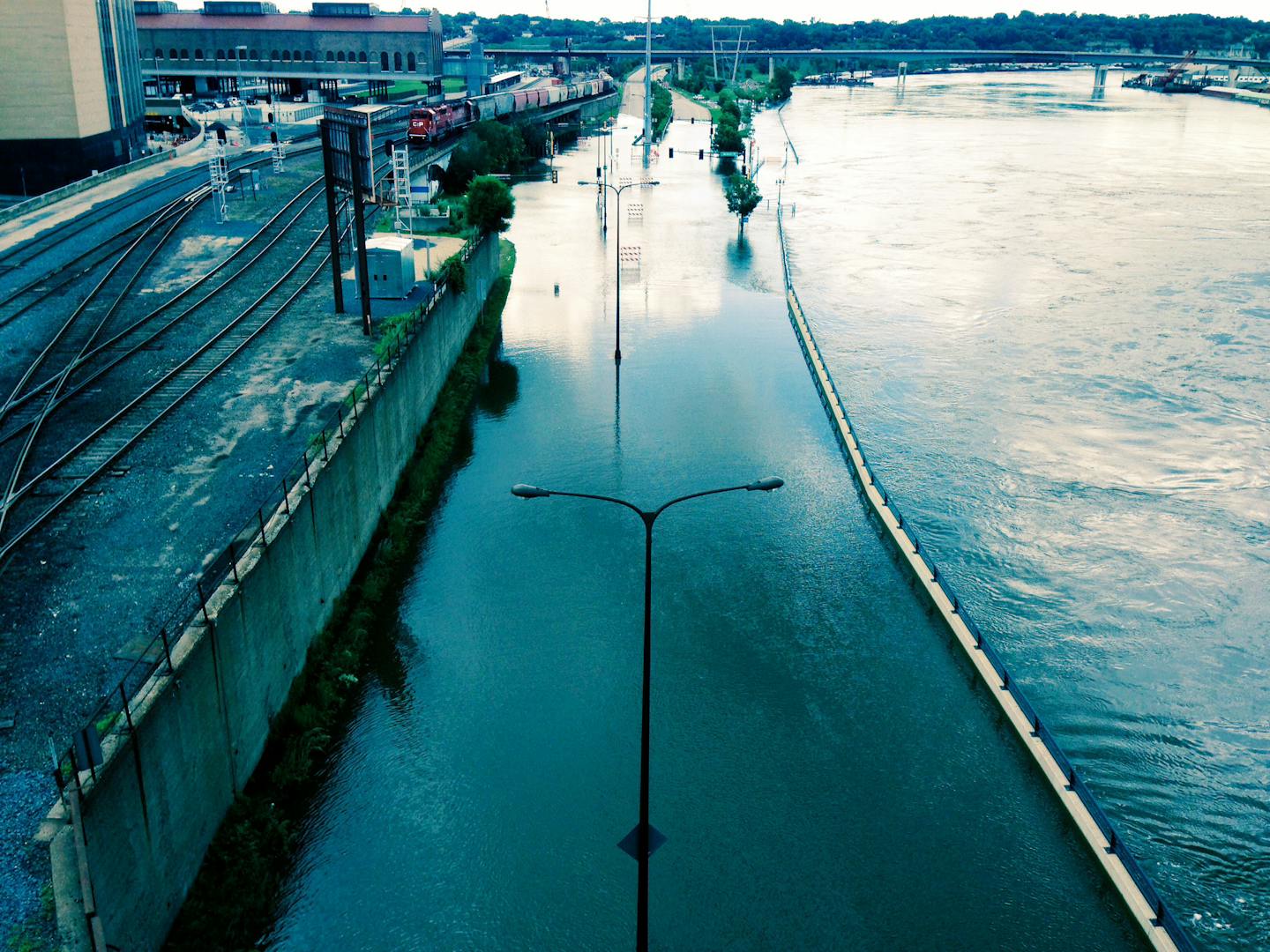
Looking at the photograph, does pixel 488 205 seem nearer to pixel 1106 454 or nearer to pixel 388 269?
pixel 388 269

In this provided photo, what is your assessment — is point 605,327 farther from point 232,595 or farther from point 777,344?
point 232,595

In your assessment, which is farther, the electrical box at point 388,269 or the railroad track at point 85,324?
the electrical box at point 388,269

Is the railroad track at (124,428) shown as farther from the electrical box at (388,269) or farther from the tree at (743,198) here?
the tree at (743,198)

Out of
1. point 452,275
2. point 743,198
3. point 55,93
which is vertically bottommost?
point 452,275

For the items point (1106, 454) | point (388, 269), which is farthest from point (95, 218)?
point (1106, 454)

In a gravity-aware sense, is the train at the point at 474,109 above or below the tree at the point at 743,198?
above

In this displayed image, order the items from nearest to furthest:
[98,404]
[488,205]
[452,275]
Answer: [98,404]
[452,275]
[488,205]

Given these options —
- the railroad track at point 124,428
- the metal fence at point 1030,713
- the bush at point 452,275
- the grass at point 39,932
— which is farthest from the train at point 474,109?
the grass at point 39,932
